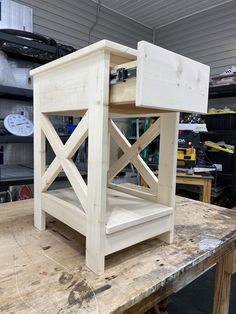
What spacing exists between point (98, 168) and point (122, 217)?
0.53 feet

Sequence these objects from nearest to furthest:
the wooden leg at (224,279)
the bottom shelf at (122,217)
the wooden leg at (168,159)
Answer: the bottom shelf at (122,217), the wooden leg at (168,159), the wooden leg at (224,279)

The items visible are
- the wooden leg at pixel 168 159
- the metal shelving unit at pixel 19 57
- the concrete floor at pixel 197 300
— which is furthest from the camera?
the metal shelving unit at pixel 19 57

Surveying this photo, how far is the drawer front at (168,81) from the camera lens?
1.50 feet

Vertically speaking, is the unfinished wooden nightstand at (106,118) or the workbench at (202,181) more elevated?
the unfinished wooden nightstand at (106,118)

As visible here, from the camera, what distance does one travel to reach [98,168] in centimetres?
52

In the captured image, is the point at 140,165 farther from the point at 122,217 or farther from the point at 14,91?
the point at 14,91

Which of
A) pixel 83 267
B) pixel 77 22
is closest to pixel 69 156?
pixel 83 267

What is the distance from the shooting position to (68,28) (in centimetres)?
263

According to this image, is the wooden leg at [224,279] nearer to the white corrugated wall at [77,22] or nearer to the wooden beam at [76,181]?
the wooden beam at [76,181]

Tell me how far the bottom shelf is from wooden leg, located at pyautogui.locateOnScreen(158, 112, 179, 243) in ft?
0.12

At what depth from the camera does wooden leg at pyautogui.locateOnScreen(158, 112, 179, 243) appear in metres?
Result: 0.68

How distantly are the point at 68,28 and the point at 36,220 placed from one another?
250 centimetres

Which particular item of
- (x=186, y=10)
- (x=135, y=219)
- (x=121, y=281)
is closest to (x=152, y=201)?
(x=135, y=219)

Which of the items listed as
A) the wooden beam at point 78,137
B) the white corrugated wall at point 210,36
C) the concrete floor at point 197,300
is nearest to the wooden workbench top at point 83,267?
the wooden beam at point 78,137
